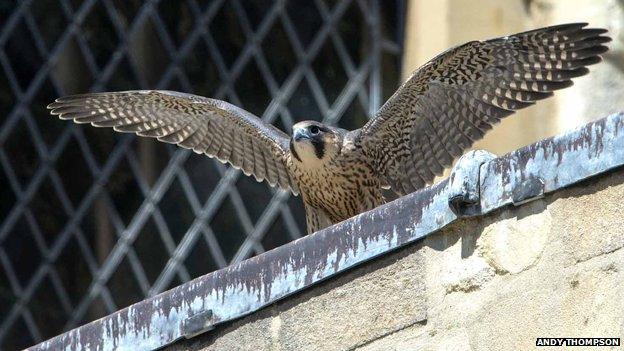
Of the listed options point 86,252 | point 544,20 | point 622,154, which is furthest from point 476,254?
point 86,252

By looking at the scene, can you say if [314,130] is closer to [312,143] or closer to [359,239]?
[312,143]

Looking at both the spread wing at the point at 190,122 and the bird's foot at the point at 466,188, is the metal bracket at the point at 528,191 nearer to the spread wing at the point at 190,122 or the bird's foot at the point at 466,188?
the bird's foot at the point at 466,188

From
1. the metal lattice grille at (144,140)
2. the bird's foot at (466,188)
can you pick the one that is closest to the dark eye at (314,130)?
the metal lattice grille at (144,140)

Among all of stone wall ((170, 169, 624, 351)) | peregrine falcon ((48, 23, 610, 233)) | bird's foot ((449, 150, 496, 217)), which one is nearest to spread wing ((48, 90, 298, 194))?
peregrine falcon ((48, 23, 610, 233))

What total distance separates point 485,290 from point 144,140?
4.29m

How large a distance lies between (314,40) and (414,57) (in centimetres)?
50

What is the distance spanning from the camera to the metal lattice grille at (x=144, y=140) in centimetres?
841

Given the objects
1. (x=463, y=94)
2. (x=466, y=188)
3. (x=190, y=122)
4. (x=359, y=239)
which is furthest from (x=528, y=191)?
(x=190, y=122)

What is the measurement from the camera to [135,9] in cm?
866

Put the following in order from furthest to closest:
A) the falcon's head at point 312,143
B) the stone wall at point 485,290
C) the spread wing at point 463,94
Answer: the falcon's head at point 312,143
the spread wing at point 463,94
the stone wall at point 485,290

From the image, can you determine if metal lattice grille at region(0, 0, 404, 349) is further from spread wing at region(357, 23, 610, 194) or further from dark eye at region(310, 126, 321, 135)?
dark eye at region(310, 126, 321, 135)

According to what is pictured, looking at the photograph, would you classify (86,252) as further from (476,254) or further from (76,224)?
(476,254)

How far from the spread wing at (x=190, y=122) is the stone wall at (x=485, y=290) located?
2.66 metres

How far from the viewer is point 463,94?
7.08 m
